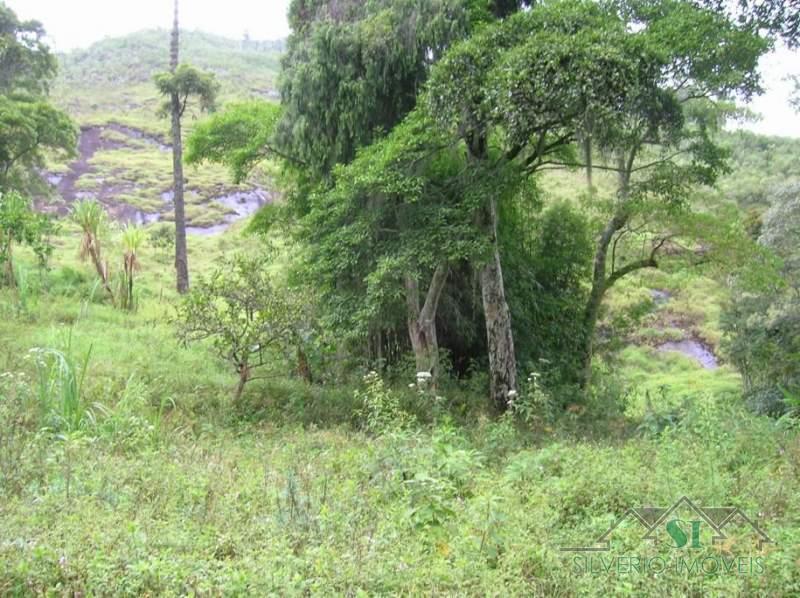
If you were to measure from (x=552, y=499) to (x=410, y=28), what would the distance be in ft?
20.6

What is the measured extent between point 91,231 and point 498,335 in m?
9.00

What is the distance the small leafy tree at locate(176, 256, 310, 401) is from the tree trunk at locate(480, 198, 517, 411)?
8.97 ft

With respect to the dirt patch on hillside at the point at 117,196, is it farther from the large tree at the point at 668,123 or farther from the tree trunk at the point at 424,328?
the tree trunk at the point at 424,328

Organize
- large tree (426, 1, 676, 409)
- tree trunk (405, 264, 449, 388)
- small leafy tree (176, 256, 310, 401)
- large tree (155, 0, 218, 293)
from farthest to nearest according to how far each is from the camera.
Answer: large tree (155, 0, 218, 293) → tree trunk (405, 264, 449, 388) → small leafy tree (176, 256, 310, 401) → large tree (426, 1, 676, 409)

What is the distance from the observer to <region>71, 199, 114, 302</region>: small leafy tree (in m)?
12.6

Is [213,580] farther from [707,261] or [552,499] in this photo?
[707,261]

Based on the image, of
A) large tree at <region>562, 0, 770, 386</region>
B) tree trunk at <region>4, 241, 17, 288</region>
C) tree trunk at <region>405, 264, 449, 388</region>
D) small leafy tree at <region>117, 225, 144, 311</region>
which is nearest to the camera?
large tree at <region>562, 0, 770, 386</region>

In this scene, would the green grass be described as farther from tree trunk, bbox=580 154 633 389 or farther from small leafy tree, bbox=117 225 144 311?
small leafy tree, bbox=117 225 144 311

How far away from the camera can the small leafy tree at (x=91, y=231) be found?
12.6m

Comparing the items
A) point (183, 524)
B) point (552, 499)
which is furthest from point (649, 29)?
point (183, 524)

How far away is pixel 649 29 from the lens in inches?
288

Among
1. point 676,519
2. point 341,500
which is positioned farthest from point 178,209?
point 676,519

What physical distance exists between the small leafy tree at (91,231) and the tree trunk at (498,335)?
8.54 meters

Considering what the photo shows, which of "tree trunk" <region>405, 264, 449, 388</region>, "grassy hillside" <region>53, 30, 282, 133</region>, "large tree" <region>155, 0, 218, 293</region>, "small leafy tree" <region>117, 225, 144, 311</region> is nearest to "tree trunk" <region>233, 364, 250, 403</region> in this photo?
"tree trunk" <region>405, 264, 449, 388</region>
